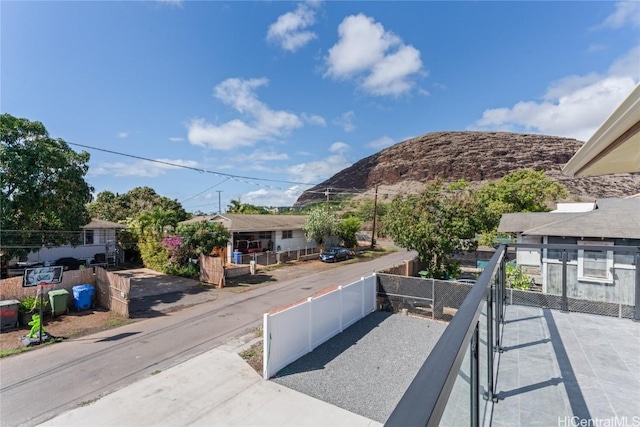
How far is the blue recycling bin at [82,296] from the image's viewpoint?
12.3m

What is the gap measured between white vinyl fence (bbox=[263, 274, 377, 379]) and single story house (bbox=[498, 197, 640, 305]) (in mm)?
5509

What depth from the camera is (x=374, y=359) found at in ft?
27.4

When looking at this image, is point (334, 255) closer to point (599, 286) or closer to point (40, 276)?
point (40, 276)

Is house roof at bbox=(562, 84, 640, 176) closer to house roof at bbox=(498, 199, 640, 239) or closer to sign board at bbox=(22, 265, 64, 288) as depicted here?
house roof at bbox=(498, 199, 640, 239)

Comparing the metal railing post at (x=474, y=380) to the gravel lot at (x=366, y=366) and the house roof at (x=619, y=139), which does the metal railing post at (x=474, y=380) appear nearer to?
the house roof at (x=619, y=139)

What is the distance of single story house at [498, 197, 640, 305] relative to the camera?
19.7 feet

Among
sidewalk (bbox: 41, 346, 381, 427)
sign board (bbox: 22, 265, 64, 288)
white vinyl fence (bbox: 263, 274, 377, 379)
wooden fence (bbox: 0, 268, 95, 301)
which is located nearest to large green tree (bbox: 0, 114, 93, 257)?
wooden fence (bbox: 0, 268, 95, 301)

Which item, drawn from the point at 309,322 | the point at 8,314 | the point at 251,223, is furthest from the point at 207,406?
the point at 251,223

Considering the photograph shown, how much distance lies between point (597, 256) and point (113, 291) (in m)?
15.0

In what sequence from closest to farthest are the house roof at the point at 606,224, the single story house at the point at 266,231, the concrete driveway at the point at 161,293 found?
the house roof at the point at 606,224 → the concrete driveway at the point at 161,293 → the single story house at the point at 266,231

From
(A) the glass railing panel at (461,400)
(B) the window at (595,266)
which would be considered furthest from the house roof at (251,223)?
(A) the glass railing panel at (461,400)

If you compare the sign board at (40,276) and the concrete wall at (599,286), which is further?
the sign board at (40,276)

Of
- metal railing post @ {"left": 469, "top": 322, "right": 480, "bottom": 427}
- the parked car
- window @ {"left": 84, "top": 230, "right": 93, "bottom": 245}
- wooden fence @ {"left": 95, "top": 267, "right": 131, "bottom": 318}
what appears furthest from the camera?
the parked car

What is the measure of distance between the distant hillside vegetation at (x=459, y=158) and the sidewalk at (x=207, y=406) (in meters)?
79.7
